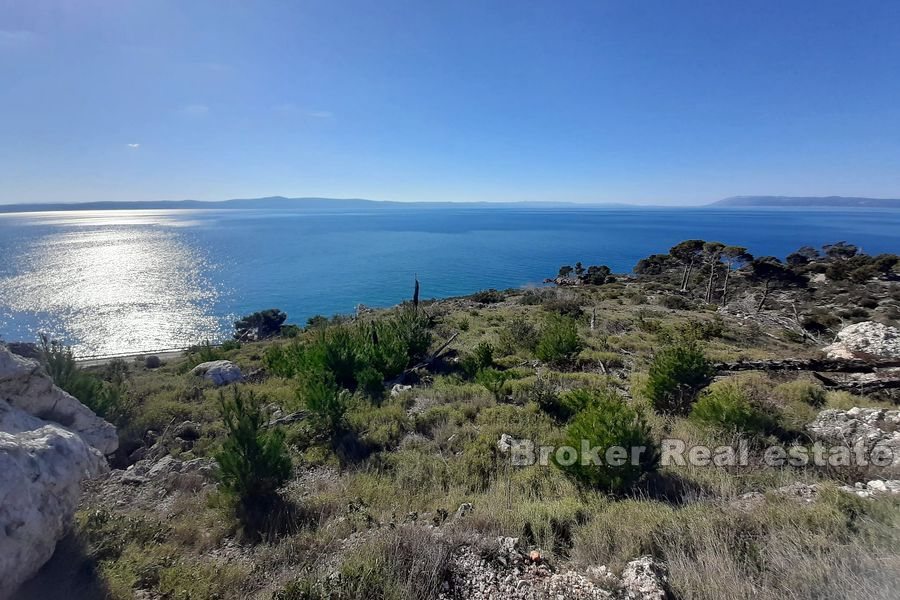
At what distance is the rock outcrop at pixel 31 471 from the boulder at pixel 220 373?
6.34 m

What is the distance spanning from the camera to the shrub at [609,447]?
4.85 m

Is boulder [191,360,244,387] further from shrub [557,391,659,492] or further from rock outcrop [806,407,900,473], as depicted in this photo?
rock outcrop [806,407,900,473]

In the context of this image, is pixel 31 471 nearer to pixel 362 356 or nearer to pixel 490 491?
pixel 490 491

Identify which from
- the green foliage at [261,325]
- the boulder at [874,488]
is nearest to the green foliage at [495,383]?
the boulder at [874,488]

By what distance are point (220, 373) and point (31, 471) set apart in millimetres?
8696

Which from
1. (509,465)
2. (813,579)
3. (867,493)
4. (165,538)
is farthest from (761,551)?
(165,538)

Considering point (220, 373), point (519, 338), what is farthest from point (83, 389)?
point (519, 338)

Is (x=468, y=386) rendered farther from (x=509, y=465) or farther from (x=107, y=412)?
(x=107, y=412)

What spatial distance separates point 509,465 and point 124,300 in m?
58.7

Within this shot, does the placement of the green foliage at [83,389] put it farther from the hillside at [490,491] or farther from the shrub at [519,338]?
the shrub at [519,338]

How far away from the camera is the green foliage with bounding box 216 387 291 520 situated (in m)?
4.79

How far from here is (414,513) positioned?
14.6 feet

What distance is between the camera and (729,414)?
5.89 meters

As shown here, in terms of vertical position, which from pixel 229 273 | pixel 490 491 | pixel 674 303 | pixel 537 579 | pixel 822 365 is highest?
pixel 822 365
